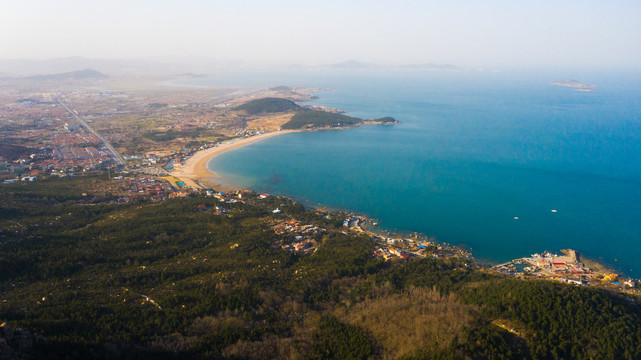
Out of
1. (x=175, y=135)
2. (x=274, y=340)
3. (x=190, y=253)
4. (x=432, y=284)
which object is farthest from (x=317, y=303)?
(x=175, y=135)

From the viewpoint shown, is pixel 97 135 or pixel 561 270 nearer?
pixel 561 270

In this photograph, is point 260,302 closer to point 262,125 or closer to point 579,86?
point 262,125

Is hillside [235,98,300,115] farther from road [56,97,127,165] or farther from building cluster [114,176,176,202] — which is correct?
building cluster [114,176,176,202]

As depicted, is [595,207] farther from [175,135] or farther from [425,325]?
[175,135]

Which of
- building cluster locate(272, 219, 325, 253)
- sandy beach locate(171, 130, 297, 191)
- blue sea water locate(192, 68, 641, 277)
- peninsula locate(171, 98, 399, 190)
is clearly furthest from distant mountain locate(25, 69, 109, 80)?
building cluster locate(272, 219, 325, 253)

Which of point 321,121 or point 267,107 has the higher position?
point 267,107

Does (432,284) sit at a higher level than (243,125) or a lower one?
lower

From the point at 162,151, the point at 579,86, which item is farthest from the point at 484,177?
the point at 579,86
